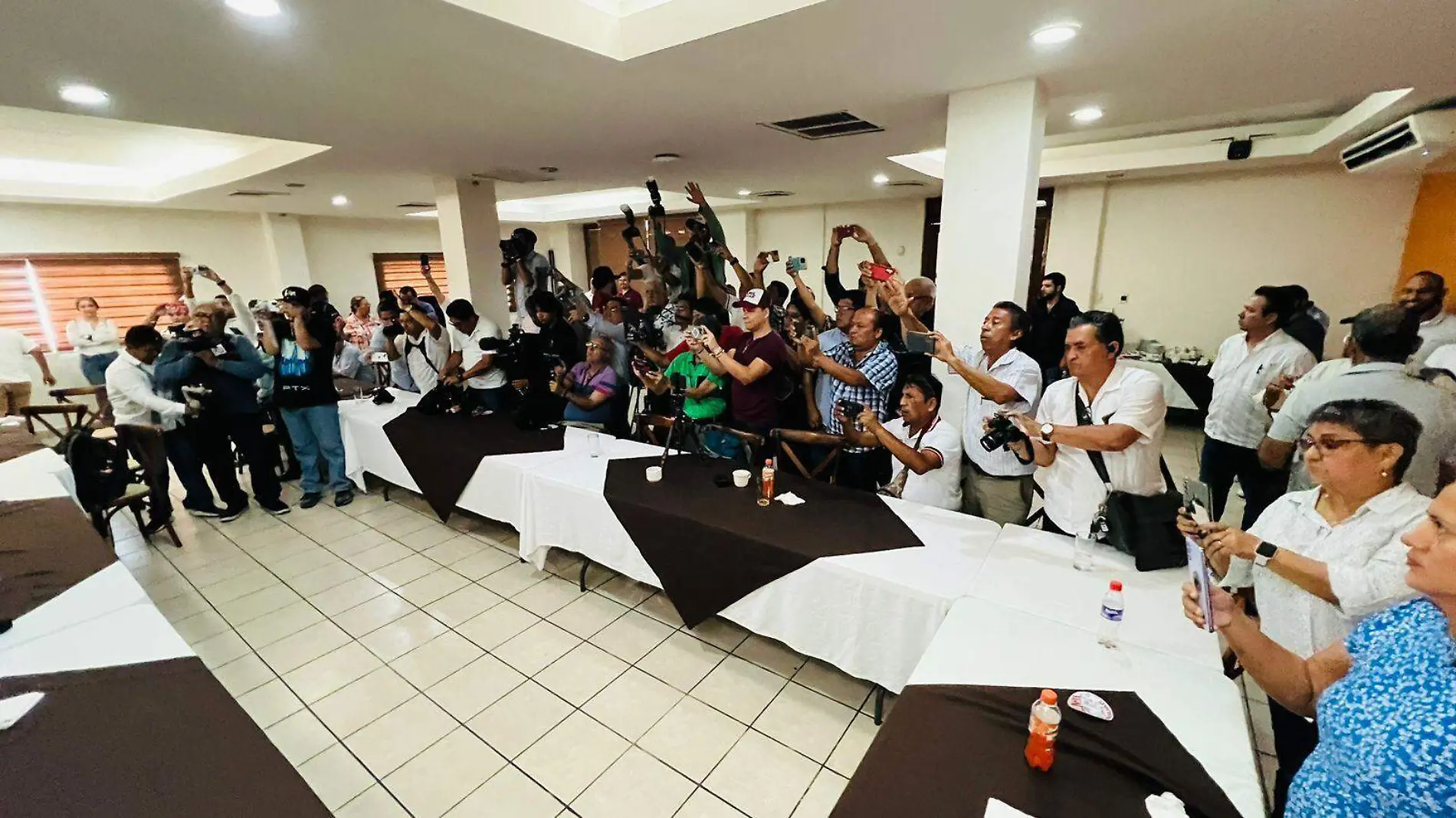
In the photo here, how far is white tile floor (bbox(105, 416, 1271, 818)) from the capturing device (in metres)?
2.05

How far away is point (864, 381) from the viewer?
2973 millimetres

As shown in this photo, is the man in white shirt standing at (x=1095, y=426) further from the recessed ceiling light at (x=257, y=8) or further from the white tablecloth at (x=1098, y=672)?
the recessed ceiling light at (x=257, y=8)

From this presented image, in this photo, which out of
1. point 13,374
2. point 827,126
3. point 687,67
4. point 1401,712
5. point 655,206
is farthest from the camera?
point 13,374

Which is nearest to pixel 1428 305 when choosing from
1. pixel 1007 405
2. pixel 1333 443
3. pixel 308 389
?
pixel 1007 405

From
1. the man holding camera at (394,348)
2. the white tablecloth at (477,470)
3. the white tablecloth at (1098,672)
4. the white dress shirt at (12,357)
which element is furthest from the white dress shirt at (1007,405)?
the white dress shirt at (12,357)

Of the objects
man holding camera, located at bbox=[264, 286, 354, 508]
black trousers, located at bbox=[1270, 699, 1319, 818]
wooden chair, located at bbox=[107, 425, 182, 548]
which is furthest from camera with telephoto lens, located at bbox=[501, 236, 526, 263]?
black trousers, located at bbox=[1270, 699, 1319, 818]

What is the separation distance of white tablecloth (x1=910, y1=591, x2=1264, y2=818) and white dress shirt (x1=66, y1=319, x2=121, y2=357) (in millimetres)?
9696

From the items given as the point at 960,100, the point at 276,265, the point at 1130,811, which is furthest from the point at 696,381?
the point at 276,265

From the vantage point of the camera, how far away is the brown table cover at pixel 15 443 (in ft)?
11.3

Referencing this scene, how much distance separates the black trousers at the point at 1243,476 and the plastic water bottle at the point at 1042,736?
266cm

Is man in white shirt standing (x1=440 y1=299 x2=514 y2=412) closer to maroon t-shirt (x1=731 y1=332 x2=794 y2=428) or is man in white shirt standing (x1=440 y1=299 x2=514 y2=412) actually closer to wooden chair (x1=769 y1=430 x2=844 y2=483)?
maroon t-shirt (x1=731 y1=332 x2=794 y2=428)

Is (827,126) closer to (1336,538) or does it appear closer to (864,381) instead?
(864,381)

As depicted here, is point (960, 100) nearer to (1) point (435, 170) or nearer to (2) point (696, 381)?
(2) point (696, 381)

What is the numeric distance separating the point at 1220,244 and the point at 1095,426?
646cm
